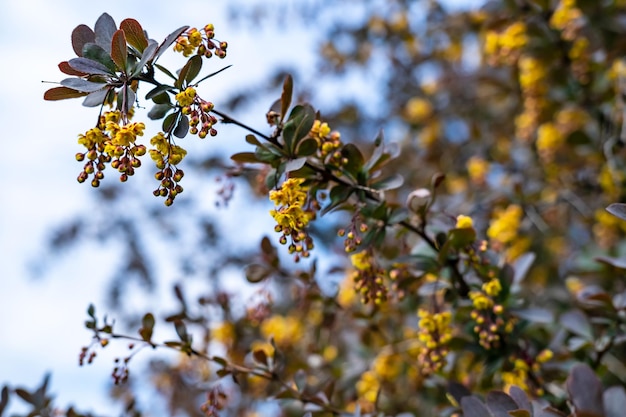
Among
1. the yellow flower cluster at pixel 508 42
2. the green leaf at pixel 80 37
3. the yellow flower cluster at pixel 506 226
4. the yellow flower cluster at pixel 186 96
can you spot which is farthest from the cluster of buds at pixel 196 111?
the yellow flower cluster at pixel 508 42

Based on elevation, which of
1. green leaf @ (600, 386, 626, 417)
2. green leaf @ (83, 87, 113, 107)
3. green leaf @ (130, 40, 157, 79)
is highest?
green leaf @ (130, 40, 157, 79)

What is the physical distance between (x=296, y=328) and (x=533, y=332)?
1.30 meters

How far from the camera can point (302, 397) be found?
1.53m

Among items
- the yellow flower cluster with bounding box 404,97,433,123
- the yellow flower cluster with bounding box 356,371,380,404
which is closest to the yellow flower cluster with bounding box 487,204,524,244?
the yellow flower cluster with bounding box 356,371,380,404

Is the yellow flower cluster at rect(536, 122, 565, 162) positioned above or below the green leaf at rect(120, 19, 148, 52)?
below

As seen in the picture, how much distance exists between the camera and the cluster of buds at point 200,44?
3.77 ft

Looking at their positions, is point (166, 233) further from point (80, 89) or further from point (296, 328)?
point (80, 89)

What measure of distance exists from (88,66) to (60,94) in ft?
0.35

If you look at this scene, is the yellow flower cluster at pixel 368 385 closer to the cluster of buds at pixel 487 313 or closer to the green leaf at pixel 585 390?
the cluster of buds at pixel 487 313

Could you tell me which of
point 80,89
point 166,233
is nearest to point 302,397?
point 80,89

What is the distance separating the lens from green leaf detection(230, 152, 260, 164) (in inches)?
53.1

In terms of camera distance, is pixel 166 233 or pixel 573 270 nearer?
pixel 573 270

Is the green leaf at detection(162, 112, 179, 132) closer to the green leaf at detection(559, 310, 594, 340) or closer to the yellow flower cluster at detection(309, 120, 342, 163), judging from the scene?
the yellow flower cluster at detection(309, 120, 342, 163)

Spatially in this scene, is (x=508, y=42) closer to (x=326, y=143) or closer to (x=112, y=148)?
(x=326, y=143)
